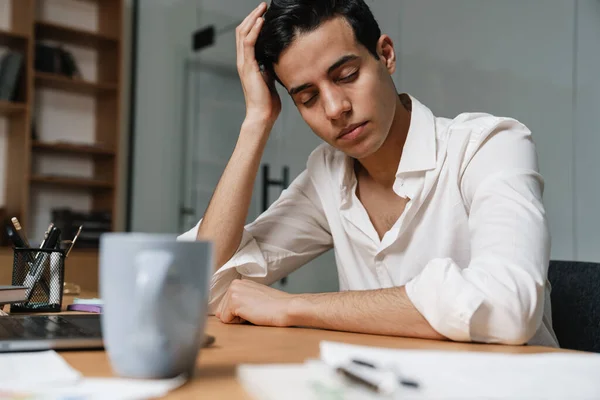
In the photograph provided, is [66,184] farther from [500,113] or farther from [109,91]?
[500,113]

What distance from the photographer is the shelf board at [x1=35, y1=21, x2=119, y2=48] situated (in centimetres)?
397

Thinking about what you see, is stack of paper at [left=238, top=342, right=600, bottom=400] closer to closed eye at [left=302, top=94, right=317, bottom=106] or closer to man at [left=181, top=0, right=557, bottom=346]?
man at [left=181, top=0, right=557, bottom=346]

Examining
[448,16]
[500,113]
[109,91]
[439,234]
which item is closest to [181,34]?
[109,91]

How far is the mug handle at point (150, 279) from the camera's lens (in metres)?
0.48

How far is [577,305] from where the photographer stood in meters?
1.20

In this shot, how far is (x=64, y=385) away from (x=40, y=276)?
0.73 meters

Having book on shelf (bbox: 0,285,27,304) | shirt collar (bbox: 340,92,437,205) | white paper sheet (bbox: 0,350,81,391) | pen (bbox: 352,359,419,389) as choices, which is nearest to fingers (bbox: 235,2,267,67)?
shirt collar (bbox: 340,92,437,205)

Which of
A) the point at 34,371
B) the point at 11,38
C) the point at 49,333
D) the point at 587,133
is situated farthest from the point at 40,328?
the point at 11,38

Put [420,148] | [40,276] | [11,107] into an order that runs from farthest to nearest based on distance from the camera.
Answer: [11,107] → [420,148] → [40,276]

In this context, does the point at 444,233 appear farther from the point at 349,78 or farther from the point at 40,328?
the point at 40,328

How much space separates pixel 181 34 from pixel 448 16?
7.83 ft

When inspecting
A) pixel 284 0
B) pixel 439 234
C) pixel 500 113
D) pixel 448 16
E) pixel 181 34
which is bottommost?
pixel 439 234

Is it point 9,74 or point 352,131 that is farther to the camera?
point 9,74

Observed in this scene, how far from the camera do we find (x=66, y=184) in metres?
4.20
